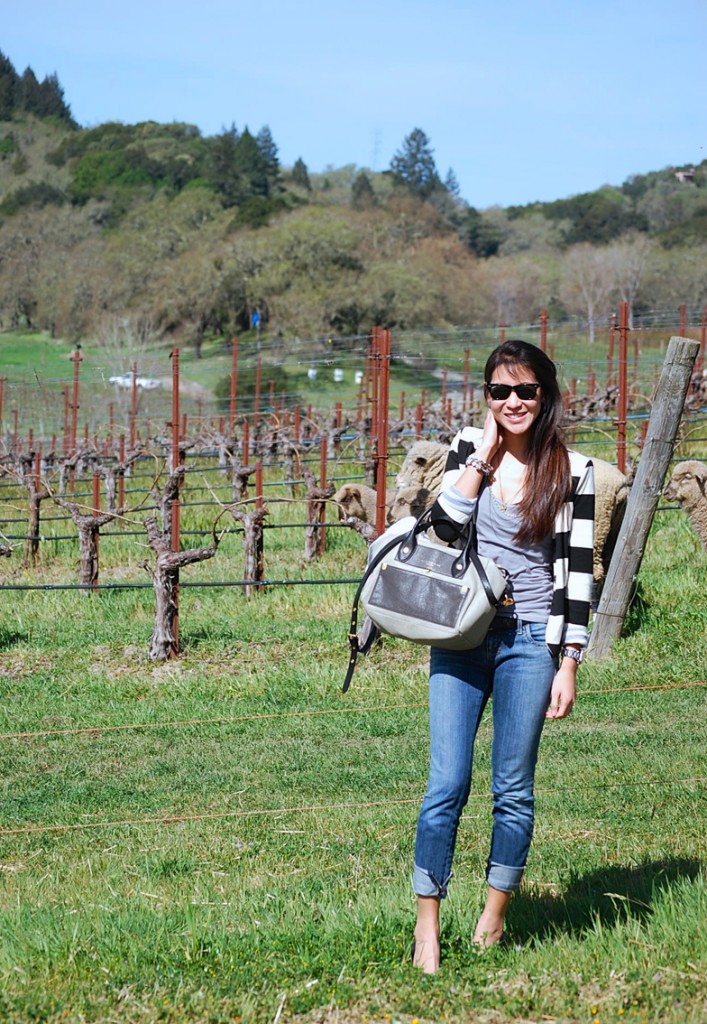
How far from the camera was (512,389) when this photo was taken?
3.26 m

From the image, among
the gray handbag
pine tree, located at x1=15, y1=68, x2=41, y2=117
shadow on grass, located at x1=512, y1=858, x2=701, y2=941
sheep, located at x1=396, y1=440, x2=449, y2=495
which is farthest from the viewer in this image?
pine tree, located at x1=15, y1=68, x2=41, y2=117

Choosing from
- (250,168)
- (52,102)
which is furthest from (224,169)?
(52,102)

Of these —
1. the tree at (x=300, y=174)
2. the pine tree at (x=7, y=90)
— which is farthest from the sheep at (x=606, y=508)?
the pine tree at (x=7, y=90)

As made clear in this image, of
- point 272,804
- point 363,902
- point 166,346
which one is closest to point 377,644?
point 272,804

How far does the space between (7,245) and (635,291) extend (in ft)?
111

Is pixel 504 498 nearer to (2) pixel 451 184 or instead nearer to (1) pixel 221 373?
(1) pixel 221 373

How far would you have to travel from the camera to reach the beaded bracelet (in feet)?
10.5

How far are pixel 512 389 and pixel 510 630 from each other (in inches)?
25.3

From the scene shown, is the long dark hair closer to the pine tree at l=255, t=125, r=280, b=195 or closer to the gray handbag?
the gray handbag

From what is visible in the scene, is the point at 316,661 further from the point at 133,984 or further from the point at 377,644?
the point at 133,984

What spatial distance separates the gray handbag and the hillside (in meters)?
31.8

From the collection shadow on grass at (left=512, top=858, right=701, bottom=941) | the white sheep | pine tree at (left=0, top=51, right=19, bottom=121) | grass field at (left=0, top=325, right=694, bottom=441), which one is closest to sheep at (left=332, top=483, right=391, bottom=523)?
the white sheep

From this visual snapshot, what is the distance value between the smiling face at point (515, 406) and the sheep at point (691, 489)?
20.6 feet

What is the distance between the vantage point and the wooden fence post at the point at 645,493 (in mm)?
7254
